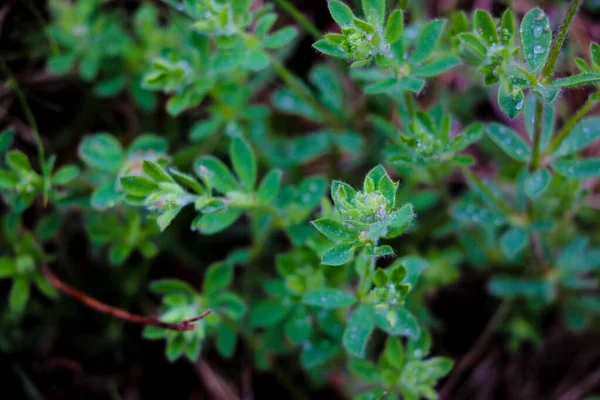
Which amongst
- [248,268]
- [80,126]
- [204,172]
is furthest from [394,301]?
[80,126]

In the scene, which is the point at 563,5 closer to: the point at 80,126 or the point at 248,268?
the point at 248,268

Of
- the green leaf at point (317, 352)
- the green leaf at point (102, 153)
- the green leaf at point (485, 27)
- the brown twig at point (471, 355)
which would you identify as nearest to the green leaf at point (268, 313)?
the green leaf at point (317, 352)

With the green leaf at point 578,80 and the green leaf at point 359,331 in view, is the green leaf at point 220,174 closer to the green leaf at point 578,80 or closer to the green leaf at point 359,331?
the green leaf at point 359,331

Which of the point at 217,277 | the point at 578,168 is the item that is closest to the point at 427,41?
the point at 578,168

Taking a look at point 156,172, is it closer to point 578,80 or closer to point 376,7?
point 376,7

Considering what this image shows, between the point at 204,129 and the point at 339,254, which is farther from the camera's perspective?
the point at 204,129
